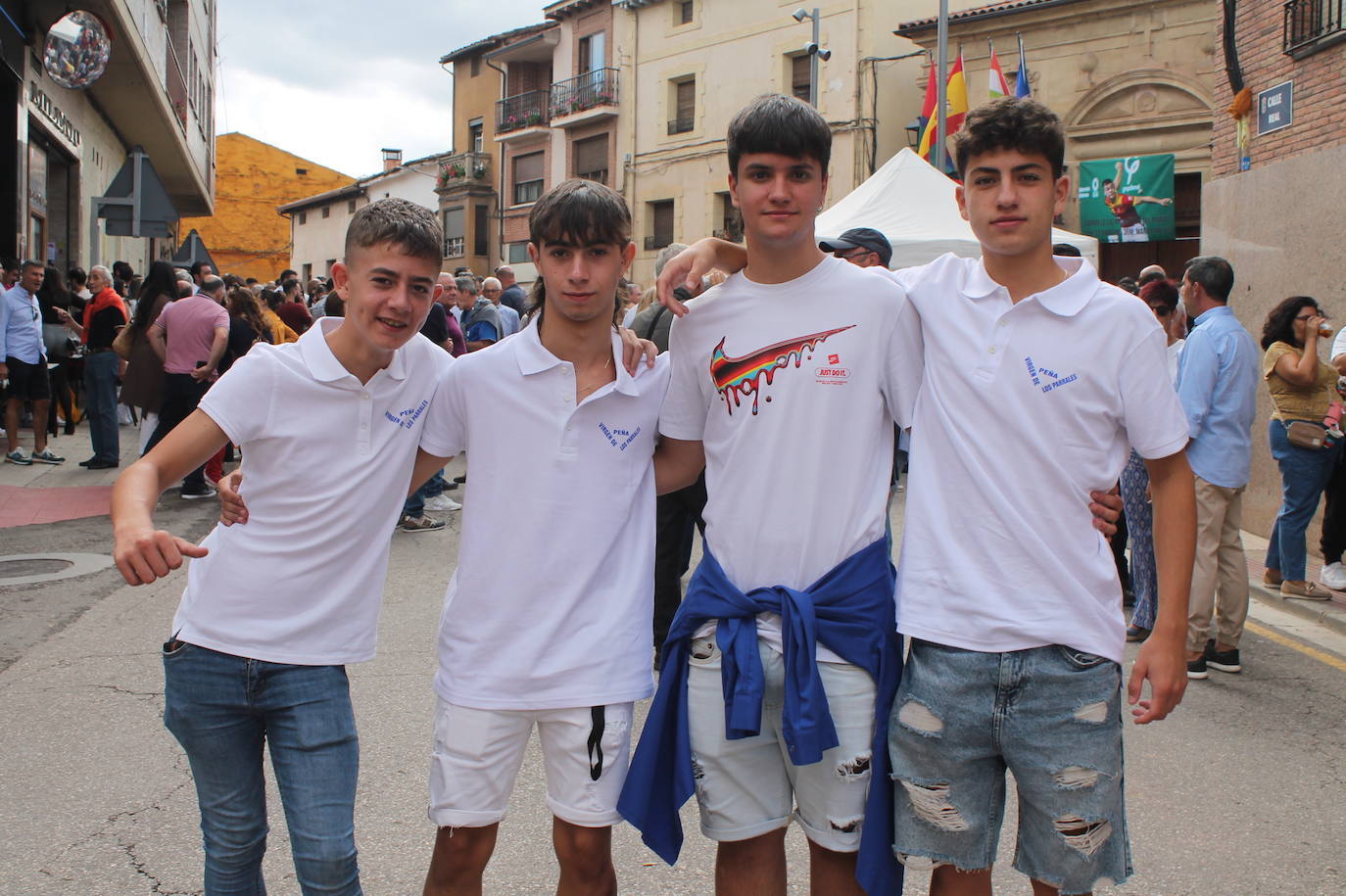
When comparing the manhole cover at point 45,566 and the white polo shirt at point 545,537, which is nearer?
the white polo shirt at point 545,537

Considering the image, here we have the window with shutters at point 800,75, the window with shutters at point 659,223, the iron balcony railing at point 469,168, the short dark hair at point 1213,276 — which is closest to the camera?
the short dark hair at point 1213,276

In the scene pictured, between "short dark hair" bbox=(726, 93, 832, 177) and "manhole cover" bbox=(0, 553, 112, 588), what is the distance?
20.0 ft

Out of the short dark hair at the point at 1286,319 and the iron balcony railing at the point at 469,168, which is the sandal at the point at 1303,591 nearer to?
the short dark hair at the point at 1286,319

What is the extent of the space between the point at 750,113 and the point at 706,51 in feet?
96.8

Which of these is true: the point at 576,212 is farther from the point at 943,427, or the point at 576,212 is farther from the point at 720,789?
the point at 720,789

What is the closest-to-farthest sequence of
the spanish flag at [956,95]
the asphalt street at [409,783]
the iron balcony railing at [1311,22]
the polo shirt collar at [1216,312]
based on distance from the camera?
the asphalt street at [409,783] → the polo shirt collar at [1216,312] → the iron balcony railing at [1311,22] → the spanish flag at [956,95]

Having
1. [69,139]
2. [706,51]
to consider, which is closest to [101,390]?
[69,139]

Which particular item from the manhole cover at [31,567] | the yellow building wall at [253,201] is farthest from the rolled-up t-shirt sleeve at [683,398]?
the yellow building wall at [253,201]

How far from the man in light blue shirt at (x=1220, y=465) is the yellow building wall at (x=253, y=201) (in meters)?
46.3

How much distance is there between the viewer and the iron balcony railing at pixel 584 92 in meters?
33.1

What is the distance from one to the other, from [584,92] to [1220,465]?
102 feet

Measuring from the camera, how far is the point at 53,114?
15.1m

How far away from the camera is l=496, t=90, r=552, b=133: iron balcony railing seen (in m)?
36.5

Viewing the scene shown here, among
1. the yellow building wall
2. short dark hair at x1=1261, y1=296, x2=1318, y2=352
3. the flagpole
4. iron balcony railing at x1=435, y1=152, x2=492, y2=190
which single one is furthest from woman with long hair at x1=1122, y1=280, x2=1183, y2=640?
the yellow building wall
